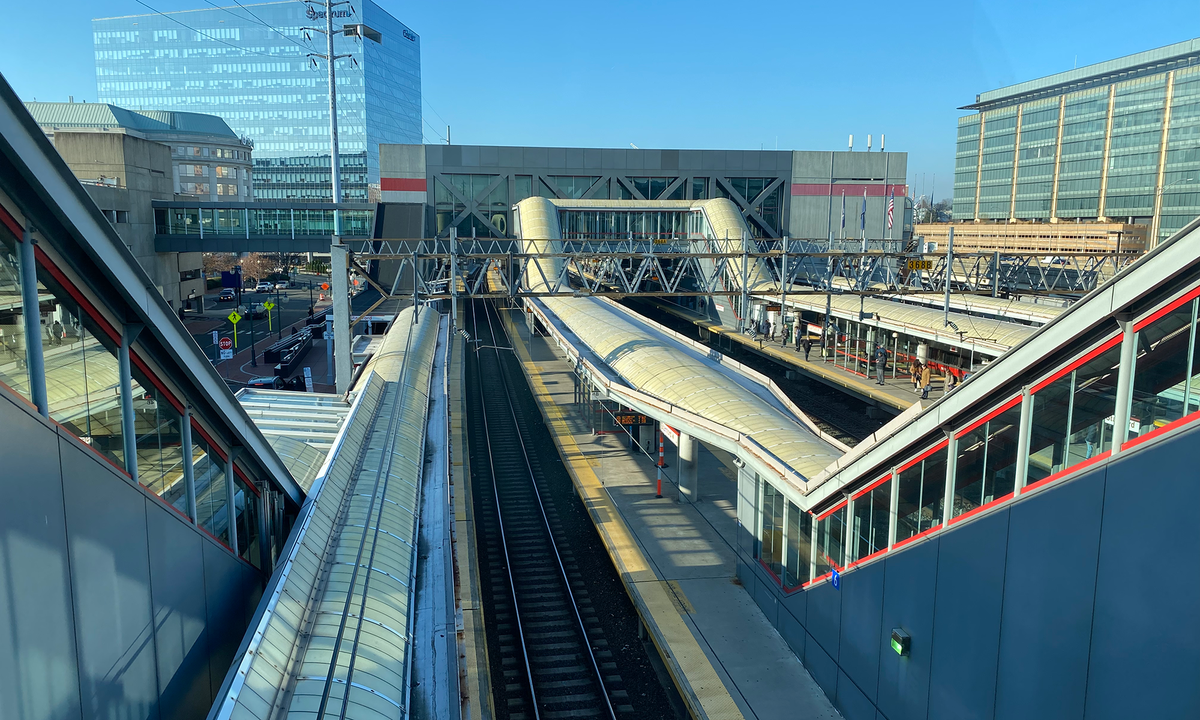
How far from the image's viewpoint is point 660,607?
11469 mm

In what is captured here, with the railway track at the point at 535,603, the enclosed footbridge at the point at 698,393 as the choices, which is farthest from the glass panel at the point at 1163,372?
the railway track at the point at 535,603

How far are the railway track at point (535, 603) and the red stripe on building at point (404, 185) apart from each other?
103 ft

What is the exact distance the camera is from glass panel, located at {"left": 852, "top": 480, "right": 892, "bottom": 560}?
8.39 m

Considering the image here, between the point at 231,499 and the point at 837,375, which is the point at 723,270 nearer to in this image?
the point at 837,375

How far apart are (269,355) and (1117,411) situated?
1219 inches

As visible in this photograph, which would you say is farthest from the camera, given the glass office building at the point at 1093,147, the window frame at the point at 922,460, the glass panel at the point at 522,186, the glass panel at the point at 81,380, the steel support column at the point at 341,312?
the glass panel at the point at 522,186

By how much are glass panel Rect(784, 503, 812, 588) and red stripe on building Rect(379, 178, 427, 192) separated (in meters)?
42.3

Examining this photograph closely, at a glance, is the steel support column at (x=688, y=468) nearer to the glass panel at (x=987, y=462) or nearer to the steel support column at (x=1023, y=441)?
the glass panel at (x=987, y=462)

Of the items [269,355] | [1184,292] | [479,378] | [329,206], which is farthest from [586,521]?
[329,206]

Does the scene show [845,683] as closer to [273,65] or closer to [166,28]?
[273,65]

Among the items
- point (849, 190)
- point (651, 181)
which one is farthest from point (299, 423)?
point (849, 190)

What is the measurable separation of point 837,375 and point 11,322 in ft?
84.8

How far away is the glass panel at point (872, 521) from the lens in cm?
839

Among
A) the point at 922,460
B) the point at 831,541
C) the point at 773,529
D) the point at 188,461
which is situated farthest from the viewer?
the point at 773,529
